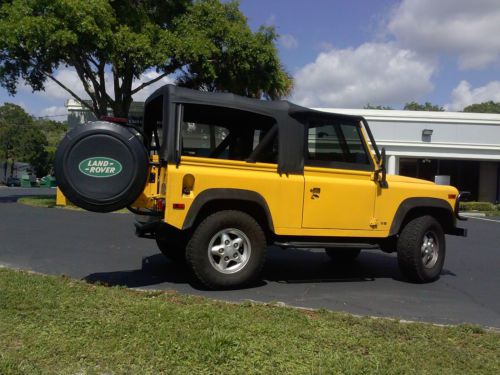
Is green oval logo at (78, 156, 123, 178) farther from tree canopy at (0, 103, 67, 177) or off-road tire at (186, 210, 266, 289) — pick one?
tree canopy at (0, 103, 67, 177)

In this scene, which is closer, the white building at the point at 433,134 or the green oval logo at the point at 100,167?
the green oval logo at the point at 100,167

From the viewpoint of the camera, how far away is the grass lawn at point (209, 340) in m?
4.08

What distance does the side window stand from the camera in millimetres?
7094

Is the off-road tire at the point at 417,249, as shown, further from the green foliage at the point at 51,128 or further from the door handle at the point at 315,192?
the green foliage at the point at 51,128

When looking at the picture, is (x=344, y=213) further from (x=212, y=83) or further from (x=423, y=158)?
(x=423, y=158)

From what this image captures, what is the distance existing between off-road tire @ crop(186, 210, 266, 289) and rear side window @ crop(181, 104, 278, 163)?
800 mm

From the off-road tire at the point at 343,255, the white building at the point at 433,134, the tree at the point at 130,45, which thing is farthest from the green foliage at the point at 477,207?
the off-road tire at the point at 343,255

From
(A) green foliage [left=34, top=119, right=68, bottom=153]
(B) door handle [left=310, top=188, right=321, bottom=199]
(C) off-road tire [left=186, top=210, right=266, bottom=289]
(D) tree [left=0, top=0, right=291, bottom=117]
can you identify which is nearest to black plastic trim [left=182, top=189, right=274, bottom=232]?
(C) off-road tire [left=186, top=210, right=266, bottom=289]

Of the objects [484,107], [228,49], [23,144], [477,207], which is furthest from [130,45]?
[484,107]

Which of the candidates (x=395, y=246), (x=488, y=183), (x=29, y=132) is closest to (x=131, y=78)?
(x=395, y=246)

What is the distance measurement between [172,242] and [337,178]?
2353 millimetres

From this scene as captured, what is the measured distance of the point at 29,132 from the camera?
219ft

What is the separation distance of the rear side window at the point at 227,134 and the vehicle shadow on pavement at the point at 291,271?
1.58 m

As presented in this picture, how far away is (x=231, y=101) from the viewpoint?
6.71m
